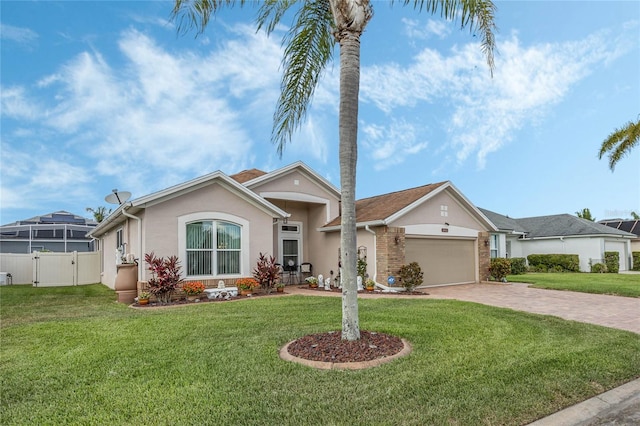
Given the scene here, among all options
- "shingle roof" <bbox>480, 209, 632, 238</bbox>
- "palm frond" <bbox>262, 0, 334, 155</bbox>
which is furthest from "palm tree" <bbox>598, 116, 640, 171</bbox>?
"palm frond" <bbox>262, 0, 334, 155</bbox>

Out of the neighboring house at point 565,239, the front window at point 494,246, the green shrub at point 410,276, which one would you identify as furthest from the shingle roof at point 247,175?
the neighboring house at point 565,239

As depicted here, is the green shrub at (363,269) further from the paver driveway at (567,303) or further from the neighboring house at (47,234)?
the neighboring house at (47,234)

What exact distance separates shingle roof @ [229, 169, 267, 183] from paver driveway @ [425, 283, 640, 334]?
9.50m

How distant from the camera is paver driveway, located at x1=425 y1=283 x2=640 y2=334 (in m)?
Result: 8.88

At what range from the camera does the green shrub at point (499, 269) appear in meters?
18.0

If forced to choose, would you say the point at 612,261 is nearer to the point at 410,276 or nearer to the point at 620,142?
the point at 620,142

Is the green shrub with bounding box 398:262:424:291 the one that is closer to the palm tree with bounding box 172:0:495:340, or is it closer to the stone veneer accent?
the stone veneer accent

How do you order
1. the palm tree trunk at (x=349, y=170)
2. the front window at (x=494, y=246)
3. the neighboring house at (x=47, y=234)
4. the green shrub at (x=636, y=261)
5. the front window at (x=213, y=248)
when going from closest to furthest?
the palm tree trunk at (x=349, y=170), the front window at (x=213, y=248), the front window at (x=494, y=246), the green shrub at (x=636, y=261), the neighboring house at (x=47, y=234)

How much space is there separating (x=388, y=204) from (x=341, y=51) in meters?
11.2

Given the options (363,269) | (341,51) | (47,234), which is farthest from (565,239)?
(47,234)

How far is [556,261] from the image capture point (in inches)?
1028

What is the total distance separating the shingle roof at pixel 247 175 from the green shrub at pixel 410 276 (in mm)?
7947

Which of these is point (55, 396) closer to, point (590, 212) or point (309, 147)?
point (309, 147)

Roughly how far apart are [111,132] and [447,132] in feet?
50.3
